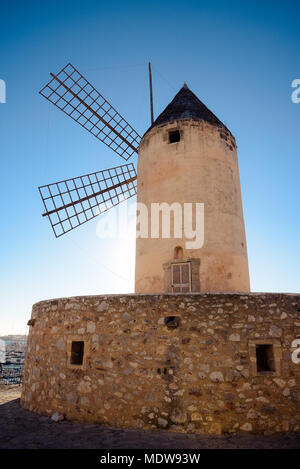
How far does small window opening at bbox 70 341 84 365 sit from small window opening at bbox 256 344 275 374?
132 inches

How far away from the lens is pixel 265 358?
16.9ft

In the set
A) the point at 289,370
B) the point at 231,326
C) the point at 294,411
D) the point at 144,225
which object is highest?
the point at 144,225

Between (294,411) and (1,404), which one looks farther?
(1,404)

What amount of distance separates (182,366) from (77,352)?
7.41ft

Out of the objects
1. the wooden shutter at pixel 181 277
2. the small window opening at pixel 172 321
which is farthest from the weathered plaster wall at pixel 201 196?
the small window opening at pixel 172 321

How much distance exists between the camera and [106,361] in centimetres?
543

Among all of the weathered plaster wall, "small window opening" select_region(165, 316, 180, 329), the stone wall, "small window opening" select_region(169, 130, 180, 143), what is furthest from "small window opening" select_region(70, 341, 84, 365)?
"small window opening" select_region(169, 130, 180, 143)

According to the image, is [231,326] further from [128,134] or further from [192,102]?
[128,134]

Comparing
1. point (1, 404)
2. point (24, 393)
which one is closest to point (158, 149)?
point (24, 393)

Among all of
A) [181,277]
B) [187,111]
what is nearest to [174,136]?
[187,111]

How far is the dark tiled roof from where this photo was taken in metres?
9.58

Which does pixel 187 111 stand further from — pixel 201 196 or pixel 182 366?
pixel 182 366

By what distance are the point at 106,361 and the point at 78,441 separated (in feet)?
4.29

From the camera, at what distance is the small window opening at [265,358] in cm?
498
